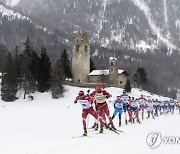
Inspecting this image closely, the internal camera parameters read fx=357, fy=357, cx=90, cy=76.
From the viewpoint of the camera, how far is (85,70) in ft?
382

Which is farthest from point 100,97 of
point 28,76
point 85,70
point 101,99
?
point 85,70

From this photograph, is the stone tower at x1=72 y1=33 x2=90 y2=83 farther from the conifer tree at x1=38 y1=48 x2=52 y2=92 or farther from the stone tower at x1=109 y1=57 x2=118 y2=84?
the conifer tree at x1=38 y1=48 x2=52 y2=92

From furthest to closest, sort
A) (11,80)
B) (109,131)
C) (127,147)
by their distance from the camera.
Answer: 1. (11,80)
2. (109,131)
3. (127,147)

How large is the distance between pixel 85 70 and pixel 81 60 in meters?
3.58

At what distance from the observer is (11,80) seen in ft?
252

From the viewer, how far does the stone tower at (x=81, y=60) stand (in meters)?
115

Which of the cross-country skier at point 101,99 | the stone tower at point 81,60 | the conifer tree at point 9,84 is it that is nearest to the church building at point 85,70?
the stone tower at point 81,60

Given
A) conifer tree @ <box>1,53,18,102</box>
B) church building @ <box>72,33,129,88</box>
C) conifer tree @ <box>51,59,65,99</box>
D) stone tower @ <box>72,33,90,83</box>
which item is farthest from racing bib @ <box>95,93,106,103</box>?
stone tower @ <box>72,33,90,83</box>

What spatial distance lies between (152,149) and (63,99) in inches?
2649

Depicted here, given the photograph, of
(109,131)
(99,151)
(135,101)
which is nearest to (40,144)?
(99,151)

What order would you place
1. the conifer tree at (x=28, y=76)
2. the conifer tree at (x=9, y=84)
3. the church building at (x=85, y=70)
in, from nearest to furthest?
the conifer tree at (x=9, y=84)
the conifer tree at (x=28, y=76)
the church building at (x=85, y=70)

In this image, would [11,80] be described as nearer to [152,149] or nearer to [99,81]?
[99,81]

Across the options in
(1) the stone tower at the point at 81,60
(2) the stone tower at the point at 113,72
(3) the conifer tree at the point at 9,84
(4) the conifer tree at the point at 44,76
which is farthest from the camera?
(2) the stone tower at the point at 113,72

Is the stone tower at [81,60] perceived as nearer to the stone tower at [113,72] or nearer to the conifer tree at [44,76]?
the stone tower at [113,72]
